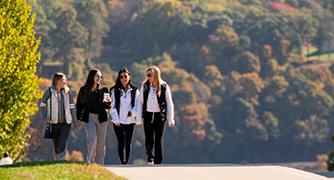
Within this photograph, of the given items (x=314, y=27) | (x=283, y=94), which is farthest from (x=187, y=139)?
(x=314, y=27)

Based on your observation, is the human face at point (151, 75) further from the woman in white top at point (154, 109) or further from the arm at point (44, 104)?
the arm at point (44, 104)

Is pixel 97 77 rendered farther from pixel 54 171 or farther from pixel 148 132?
pixel 54 171

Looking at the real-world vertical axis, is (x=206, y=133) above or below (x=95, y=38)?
below

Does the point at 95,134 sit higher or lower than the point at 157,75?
lower

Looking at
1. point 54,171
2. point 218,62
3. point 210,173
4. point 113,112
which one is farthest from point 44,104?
point 218,62

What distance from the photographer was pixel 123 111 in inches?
633

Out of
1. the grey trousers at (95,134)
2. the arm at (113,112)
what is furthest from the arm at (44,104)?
the arm at (113,112)

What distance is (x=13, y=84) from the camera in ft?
72.6

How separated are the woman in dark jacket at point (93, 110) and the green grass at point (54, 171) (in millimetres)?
1653

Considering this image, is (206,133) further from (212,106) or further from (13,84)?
(13,84)

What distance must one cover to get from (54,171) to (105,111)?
8.41 feet

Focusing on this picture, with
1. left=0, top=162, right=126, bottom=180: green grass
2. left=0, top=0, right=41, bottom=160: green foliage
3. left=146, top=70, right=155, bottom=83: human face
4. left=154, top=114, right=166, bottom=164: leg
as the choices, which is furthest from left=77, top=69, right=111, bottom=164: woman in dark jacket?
left=0, top=0, right=41, bottom=160: green foliage

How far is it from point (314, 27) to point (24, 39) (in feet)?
358

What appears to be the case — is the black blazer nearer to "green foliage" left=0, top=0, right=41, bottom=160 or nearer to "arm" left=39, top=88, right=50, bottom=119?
"arm" left=39, top=88, right=50, bottom=119
